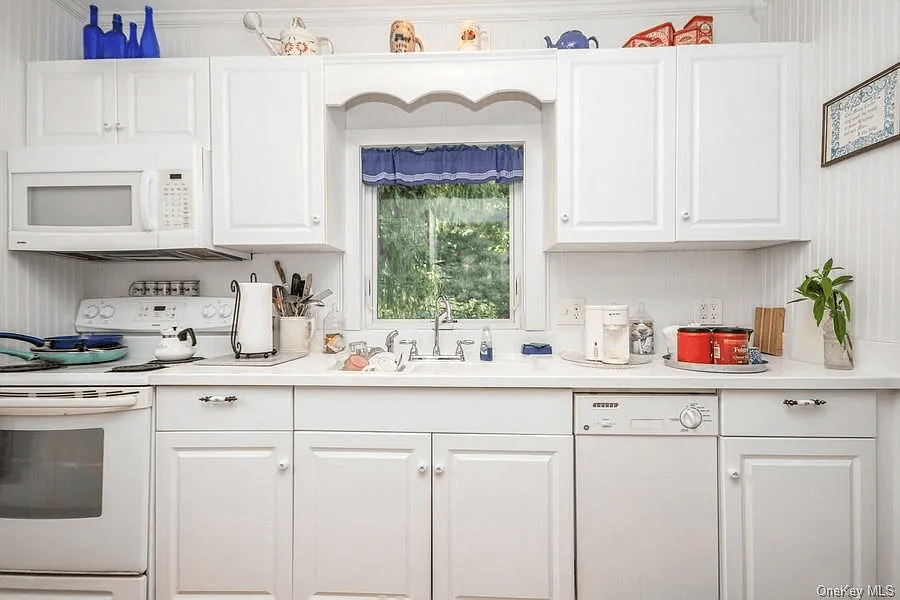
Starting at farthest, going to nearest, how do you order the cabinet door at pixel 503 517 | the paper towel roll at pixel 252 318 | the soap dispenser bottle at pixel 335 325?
the soap dispenser bottle at pixel 335 325 → the paper towel roll at pixel 252 318 → the cabinet door at pixel 503 517

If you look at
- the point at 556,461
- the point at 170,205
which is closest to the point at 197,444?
the point at 170,205

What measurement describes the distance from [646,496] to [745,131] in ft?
4.68

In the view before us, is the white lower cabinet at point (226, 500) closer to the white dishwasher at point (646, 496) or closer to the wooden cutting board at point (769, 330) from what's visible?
the white dishwasher at point (646, 496)

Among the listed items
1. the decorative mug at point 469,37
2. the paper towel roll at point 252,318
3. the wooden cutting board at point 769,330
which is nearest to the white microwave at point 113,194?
the paper towel roll at point 252,318

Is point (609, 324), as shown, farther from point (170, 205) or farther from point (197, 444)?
point (170, 205)

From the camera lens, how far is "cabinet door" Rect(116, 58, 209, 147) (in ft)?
6.77

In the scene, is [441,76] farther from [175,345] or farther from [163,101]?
[175,345]

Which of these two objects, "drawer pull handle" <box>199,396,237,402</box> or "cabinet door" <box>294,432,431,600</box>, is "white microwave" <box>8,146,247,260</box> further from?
"cabinet door" <box>294,432,431,600</box>

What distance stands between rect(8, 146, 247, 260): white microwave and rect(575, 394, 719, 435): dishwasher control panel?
5.34 feet

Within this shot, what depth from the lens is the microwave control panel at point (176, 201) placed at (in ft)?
6.59

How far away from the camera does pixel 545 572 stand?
65.7 inches

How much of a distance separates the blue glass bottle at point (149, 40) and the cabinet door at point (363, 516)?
172 cm

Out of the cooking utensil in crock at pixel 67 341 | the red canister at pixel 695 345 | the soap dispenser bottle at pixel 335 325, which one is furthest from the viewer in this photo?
the soap dispenser bottle at pixel 335 325

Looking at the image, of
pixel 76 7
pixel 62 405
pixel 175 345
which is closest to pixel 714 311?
pixel 175 345
